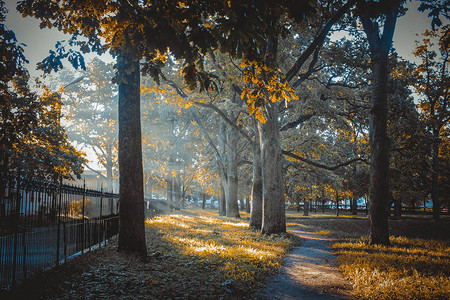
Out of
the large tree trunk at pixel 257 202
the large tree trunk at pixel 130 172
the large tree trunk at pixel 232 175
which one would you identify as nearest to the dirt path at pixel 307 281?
the large tree trunk at pixel 130 172

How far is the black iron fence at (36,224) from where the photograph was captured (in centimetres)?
467

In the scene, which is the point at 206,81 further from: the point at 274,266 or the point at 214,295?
the point at 274,266

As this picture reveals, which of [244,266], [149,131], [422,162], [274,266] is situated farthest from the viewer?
[149,131]

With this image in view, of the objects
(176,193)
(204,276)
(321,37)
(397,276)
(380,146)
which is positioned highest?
(321,37)

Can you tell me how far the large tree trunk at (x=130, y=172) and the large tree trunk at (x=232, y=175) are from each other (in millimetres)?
14761

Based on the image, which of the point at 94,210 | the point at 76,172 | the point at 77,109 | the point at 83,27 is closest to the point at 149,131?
the point at 77,109

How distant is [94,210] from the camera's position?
9.10 m

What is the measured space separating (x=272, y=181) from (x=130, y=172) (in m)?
6.77

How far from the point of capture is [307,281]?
18.6 feet

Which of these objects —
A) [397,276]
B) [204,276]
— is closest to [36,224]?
[204,276]

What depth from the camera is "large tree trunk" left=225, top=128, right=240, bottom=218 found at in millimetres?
21617

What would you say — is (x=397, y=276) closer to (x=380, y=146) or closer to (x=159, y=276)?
(x=159, y=276)

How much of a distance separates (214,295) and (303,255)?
495cm

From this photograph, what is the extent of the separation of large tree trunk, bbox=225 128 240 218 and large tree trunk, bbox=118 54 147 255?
14761 mm
